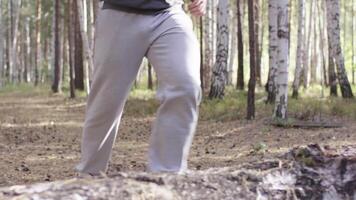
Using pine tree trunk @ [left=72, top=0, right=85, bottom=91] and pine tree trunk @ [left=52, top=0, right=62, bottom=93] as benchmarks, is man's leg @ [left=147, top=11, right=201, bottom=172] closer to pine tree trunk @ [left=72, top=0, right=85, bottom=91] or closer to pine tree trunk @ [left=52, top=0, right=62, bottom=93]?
pine tree trunk @ [left=52, top=0, right=62, bottom=93]

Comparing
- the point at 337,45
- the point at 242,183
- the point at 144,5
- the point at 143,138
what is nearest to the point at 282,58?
the point at 143,138

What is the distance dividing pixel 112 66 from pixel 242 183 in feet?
3.83

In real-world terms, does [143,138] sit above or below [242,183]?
below

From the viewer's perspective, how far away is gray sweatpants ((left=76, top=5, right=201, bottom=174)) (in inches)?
115

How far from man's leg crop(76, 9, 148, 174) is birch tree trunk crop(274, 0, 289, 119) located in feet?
21.2

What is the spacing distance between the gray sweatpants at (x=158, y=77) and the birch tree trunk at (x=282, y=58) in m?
6.42

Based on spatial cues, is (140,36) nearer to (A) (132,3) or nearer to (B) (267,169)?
(A) (132,3)

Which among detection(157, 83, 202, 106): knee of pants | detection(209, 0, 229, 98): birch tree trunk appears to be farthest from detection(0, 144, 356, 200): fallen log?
detection(209, 0, 229, 98): birch tree trunk

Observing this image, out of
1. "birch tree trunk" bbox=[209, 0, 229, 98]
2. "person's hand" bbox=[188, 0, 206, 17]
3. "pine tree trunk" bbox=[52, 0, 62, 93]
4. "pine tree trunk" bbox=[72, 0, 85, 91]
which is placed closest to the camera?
"person's hand" bbox=[188, 0, 206, 17]

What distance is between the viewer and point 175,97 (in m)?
2.86

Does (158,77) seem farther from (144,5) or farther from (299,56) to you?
(299,56)

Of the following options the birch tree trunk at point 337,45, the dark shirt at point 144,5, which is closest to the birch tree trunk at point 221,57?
the birch tree trunk at point 337,45

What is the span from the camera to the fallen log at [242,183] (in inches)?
76.3

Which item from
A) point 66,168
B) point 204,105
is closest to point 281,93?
point 204,105
